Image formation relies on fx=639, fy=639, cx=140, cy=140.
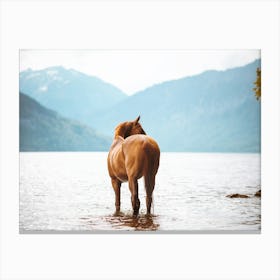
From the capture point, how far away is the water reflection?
9914 mm

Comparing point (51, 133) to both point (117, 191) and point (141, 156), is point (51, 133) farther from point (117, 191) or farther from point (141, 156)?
point (141, 156)

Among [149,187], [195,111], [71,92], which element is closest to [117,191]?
[149,187]

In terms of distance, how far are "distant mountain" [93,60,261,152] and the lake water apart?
0.26 m

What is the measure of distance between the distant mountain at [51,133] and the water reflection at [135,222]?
1.32m

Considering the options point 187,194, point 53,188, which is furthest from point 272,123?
point 53,188

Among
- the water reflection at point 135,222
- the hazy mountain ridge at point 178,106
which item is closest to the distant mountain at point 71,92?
the hazy mountain ridge at point 178,106

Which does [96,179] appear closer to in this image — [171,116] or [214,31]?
[171,116]

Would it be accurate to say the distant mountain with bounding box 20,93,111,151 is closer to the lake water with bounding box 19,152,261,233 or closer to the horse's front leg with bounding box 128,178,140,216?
the lake water with bounding box 19,152,261,233

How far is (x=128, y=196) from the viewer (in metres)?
10.5

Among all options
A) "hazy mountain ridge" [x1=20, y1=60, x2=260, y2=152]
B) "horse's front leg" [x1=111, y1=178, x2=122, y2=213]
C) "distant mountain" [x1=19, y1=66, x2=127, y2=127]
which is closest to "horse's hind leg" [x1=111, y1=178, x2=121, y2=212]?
"horse's front leg" [x1=111, y1=178, x2=122, y2=213]

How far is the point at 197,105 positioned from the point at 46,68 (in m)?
2.83

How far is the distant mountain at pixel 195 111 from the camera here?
10.8 m

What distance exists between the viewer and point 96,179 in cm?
1159

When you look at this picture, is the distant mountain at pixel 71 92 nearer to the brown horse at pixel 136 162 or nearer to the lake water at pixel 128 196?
the lake water at pixel 128 196
